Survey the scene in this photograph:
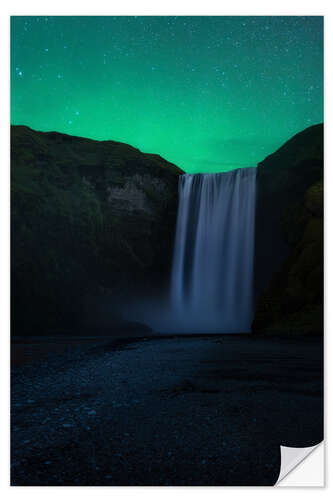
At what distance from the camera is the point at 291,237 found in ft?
22.3

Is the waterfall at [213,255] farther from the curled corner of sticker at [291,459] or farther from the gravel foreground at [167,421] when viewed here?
the curled corner of sticker at [291,459]

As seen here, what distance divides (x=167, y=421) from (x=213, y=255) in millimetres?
8447

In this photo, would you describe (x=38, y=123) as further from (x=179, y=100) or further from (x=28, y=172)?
(x=28, y=172)

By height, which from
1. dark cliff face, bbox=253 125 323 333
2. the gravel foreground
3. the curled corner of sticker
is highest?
dark cliff face, bbox=253 125 323 333

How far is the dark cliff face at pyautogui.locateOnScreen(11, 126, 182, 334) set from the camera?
6.11 meters

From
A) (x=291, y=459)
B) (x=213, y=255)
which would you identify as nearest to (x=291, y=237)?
(x=213, y=255)

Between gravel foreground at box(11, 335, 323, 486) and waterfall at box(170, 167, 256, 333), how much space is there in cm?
543

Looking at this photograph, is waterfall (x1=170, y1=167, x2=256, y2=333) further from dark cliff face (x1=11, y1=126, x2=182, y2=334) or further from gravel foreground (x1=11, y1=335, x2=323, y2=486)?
gravel foreground (x1=11, y1=335, x2=323, y2=486)

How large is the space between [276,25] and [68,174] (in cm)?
806

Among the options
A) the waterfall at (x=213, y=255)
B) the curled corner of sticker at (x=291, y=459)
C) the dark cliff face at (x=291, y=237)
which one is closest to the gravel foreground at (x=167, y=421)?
the curled corner of sticker at (x=291, y=459)

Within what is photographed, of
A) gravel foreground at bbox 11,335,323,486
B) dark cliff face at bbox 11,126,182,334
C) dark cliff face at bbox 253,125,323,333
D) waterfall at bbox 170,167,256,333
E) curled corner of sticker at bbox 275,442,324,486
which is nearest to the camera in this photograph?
gravel foreground at bbox 11,335,323,486

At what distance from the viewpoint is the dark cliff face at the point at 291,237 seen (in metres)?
4.18

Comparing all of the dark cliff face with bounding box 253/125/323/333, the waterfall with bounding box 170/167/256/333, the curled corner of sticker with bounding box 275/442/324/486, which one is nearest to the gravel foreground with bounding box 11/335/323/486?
the curled corner of sticker with bounding box 275/442/324/486

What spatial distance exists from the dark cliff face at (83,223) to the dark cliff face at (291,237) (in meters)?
2.21
